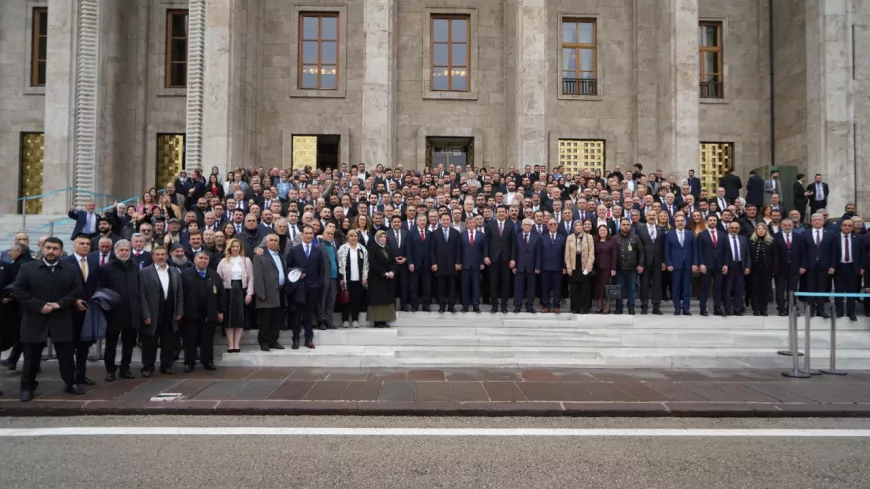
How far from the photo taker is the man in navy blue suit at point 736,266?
40.7 ft

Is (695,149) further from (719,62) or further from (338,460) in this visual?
(338,460)

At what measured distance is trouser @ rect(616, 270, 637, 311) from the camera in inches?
489

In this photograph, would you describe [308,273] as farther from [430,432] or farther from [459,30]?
[459,30]

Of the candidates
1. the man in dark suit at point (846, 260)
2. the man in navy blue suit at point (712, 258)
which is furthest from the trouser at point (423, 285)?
the man in dark suit at point (846, 260)

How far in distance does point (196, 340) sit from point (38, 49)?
834 inches

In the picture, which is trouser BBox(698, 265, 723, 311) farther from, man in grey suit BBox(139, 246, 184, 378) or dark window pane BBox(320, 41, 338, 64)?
dark window pane BBox(320, 41, 338, 64)

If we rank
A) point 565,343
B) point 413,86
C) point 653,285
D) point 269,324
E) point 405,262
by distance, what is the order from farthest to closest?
point 413,86
point 653,285
point 405,262
point 565,343
point 269,324

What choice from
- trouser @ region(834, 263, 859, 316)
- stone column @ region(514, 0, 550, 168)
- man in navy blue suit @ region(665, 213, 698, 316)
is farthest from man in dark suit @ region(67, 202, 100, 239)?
trouser @ region(834, 263, 859, 316)

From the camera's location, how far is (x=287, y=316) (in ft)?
37.9

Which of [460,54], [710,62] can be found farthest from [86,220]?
[710,62]

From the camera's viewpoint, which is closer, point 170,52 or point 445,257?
point 445,257

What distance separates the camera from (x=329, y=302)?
37.7ft

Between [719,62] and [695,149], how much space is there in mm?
6496

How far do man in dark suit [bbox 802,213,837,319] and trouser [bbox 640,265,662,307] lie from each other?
119 inches
